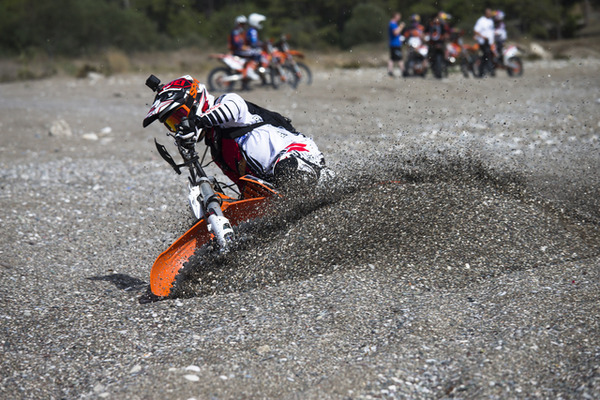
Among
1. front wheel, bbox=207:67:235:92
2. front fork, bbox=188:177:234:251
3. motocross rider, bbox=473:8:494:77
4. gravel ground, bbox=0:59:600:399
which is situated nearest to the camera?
gravel ground, bbox=0:59:600:399

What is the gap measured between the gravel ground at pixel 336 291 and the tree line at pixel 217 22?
3515 centimetres

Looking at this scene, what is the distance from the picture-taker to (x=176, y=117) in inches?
198

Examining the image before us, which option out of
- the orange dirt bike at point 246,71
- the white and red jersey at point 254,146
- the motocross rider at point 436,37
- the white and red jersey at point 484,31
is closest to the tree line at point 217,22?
the white and red jersey at point 484,31

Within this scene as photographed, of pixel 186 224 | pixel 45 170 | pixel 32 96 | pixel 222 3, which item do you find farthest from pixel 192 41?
pixel 186 224

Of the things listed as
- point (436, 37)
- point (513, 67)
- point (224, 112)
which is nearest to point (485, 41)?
point (513, 67)

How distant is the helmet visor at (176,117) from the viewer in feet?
16.3

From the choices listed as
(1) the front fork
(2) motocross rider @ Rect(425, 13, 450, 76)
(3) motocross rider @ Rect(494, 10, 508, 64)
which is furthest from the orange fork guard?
(3) motocross rider @ Rect(494, 10, 508, 64)

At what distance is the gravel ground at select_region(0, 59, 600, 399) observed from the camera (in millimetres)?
3445

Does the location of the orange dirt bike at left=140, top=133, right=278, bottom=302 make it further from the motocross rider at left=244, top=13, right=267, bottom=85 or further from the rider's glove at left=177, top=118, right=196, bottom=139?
the motocross rider at left=244, top=13, right=267, bottom=85

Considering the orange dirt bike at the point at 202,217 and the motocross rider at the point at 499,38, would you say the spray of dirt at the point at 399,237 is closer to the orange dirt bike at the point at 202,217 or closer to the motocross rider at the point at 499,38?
the orange dirt bike at the point at 202,217

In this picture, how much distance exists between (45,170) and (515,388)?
843 centimetres

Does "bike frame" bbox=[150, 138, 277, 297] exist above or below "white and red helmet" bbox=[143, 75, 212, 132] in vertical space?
below

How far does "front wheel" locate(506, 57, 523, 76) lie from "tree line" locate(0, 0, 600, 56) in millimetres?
21920

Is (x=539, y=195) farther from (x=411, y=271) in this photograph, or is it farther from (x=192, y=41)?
(x=192, y=41)
